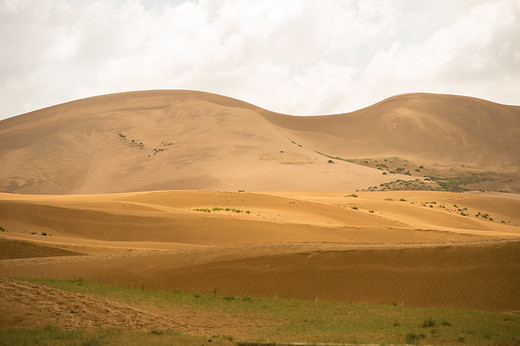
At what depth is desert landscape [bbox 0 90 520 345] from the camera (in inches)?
422

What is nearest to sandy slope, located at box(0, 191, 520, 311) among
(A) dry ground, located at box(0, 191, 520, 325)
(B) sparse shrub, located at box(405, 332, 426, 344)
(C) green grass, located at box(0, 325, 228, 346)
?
(A) dry ground, located at box(0, 191, 520, 325)

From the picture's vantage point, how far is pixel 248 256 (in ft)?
56.1

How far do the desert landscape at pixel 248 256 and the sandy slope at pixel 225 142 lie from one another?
0.50 metres

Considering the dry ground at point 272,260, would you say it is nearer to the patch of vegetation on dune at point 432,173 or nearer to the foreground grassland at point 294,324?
the foreground grassland at point 294,324

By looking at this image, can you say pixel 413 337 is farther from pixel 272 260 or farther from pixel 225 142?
pixel 225 142

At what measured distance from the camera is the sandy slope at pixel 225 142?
6775 cm

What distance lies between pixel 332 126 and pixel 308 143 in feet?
51.3

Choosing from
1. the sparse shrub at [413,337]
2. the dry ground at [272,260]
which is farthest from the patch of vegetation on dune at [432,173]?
the sparse shrub at [413,337]

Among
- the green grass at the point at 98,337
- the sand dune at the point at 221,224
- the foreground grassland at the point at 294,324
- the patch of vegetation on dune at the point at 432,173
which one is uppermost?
the patch of vegetation on dune at the point at 432,173

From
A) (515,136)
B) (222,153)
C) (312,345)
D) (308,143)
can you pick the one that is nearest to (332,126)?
(308,143)

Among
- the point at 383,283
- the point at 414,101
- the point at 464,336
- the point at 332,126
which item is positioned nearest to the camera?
the point at 464,336

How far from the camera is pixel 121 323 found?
10414mm

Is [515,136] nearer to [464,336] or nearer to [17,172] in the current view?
[17,172]

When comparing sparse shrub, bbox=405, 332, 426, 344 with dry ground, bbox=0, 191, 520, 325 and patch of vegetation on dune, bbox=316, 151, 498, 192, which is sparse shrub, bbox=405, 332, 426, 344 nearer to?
dry ground, bbox=0, 191, 520, 325
